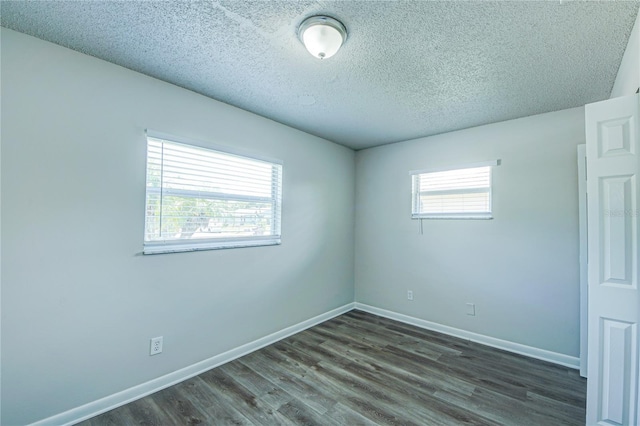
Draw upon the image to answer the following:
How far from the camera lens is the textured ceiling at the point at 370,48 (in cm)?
153

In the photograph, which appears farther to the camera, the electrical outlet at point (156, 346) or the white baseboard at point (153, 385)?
the electrical outlet at point (156, 346)

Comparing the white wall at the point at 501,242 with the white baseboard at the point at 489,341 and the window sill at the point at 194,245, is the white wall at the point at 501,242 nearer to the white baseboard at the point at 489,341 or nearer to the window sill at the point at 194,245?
the white baseboard at the point at 489,341

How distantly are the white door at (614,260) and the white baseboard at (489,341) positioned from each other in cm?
134

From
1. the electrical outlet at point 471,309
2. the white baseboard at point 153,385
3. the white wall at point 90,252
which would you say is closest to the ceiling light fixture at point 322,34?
the white wall at point 90,252

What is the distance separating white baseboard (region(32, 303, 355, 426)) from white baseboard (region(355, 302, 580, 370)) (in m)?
1.44

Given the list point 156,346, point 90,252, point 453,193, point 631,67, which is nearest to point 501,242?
point 453,193

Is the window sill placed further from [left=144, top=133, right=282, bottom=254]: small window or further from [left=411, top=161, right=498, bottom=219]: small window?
[left=411, top=161, right=498, bottom=219]: small window

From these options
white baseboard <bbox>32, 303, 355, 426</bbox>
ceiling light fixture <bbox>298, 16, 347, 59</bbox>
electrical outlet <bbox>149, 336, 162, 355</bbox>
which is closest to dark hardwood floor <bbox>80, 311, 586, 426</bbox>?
white baseboard <bbox>32, 303, 355, 426</bbox>

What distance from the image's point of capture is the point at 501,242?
313 centimetres

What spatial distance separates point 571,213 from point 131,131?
13.1 feet

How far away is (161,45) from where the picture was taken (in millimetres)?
1858

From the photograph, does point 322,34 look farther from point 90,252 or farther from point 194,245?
point 90,252

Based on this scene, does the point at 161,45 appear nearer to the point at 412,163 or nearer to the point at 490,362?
the point at 412,163

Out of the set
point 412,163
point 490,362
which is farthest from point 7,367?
point 412,163
